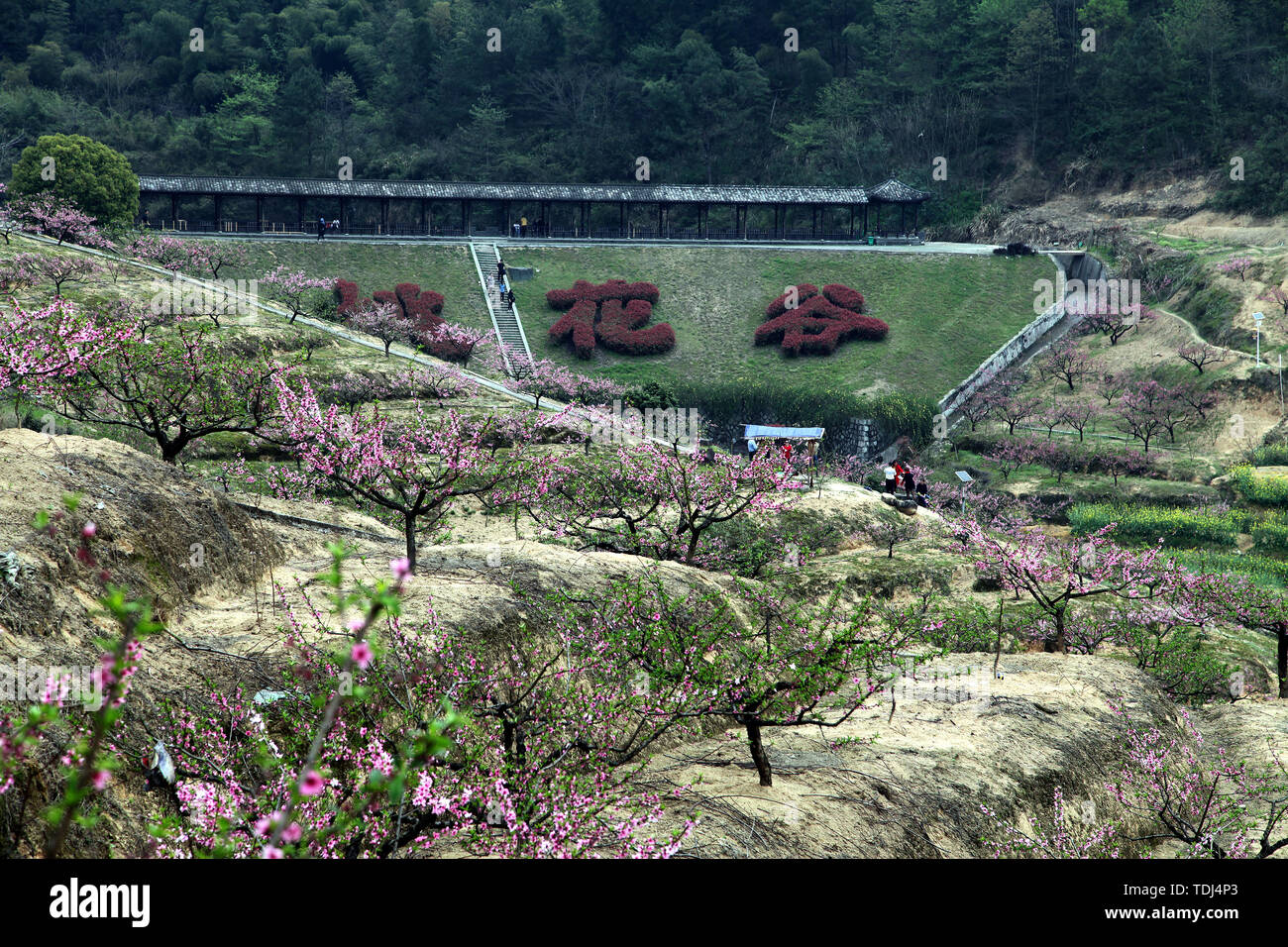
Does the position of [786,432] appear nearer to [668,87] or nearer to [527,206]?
[527,206]

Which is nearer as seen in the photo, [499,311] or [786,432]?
[786,432]

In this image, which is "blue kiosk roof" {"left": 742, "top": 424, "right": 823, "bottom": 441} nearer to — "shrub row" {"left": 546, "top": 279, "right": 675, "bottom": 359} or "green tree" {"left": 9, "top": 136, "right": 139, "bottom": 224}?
"shrub row" {"left": 546, "top": 279, "right": 675, "bottom": 359}

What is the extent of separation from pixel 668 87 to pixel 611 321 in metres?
33.7

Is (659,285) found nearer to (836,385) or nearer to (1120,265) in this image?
(836,385)

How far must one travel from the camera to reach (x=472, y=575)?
1566 centimetres

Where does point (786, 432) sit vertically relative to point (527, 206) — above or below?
below

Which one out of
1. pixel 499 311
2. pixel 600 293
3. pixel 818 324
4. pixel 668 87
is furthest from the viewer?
pixel 668 87

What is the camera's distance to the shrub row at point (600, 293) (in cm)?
5500

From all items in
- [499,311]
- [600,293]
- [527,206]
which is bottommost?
[499,311]

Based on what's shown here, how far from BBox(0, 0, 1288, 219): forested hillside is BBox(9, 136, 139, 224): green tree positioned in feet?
89.4

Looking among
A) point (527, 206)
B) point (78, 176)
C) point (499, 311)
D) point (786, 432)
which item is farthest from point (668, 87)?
point (786, 432)

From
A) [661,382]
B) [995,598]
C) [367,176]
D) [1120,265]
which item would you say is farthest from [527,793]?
[367,176]

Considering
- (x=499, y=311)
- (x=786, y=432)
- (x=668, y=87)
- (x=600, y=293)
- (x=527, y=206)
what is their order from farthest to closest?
(x=668, y=87)
(x=527, y=206)
(x=600, y=293)
(x=499, y=311)
(x=786, y=432)

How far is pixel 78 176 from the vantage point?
163 ft
